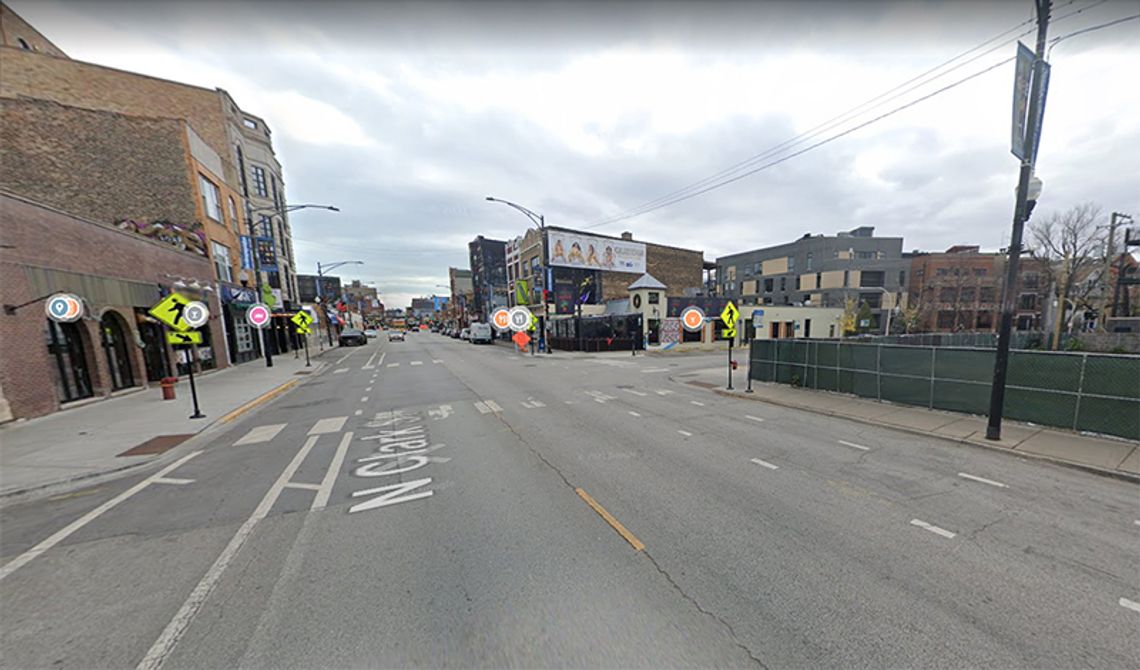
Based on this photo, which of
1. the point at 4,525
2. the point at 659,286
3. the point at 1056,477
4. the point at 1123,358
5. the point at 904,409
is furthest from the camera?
the point at 659,286

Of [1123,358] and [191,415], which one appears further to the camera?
[191,415]

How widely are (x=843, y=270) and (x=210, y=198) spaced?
68109 millimetres

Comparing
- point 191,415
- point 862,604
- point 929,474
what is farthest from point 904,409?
point 191,415

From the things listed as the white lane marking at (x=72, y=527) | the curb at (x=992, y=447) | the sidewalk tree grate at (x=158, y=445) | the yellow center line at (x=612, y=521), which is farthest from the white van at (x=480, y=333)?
the yellow center line at (x=612, y=521)

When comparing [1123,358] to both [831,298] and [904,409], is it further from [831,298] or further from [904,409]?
[831,298]

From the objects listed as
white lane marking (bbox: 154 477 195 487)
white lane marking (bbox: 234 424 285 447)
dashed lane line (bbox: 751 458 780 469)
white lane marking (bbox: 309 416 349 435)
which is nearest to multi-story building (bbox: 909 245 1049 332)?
dashed lane line (bbox: 751 458 780 469)

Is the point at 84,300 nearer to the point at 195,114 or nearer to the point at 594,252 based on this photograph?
the point at 195,114

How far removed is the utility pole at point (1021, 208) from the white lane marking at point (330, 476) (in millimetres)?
11618

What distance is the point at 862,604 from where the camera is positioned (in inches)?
120

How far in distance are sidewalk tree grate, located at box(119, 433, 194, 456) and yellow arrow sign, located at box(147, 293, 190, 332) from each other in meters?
3.21

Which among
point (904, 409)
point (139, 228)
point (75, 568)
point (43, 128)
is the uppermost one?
point (43, 128)

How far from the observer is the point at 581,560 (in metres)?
3.65

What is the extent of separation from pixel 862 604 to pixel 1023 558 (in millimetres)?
2217

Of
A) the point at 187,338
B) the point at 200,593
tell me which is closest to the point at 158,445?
the point at 187,338
